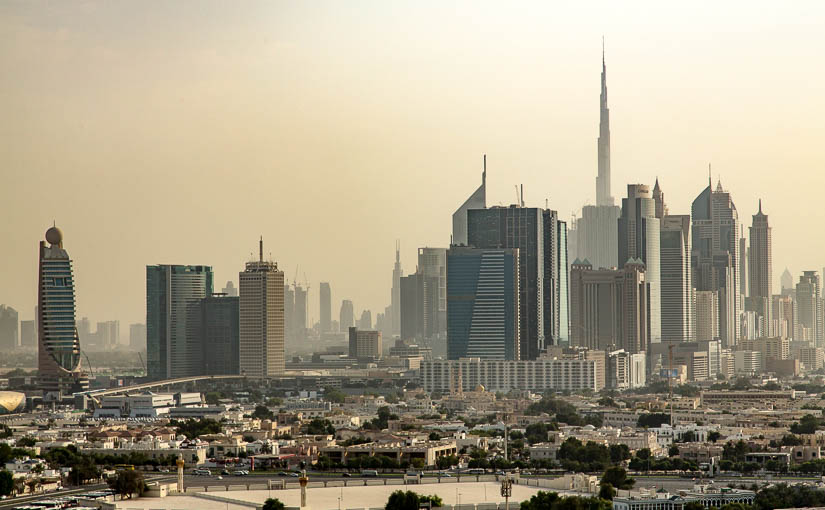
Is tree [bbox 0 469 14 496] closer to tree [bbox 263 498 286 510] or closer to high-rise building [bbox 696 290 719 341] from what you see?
tree [bbox 263 498 286 510]

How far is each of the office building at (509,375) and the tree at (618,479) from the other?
73.1 metres

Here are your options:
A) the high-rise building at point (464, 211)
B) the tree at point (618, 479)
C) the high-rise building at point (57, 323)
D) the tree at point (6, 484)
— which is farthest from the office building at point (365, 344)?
the tree at point (6, 484)

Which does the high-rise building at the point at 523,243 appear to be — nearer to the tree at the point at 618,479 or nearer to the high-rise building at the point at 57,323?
the high-rise building at the point at 57,323

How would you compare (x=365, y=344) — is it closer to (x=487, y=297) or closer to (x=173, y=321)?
(x=173, y=321)

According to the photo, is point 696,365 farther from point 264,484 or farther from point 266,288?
point 264,484

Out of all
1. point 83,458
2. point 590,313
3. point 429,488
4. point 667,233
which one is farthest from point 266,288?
point 429,488

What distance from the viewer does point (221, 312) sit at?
151m

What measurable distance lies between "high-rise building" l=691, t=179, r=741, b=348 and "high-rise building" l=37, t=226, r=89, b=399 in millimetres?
85450

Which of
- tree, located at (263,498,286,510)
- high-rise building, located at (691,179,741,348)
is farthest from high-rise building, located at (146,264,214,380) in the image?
tree, located at (263,498,286,510)

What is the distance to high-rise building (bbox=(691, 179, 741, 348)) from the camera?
620ft

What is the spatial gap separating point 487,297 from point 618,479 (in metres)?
81.5

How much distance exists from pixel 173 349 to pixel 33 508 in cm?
10626

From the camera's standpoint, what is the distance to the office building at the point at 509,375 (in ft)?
424

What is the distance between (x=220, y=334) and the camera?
498 feet
